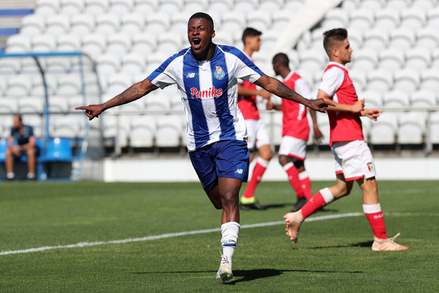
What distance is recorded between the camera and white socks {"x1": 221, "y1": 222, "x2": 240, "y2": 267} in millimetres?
4454

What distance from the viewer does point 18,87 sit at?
61.1 ft

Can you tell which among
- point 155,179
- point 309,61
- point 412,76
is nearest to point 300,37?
point 309,61

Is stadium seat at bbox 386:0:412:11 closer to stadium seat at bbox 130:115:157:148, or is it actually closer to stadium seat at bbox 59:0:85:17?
stadium seat at bbox 130:115:157:148

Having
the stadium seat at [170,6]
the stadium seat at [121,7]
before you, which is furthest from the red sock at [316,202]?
the stadium seat at [121,7]

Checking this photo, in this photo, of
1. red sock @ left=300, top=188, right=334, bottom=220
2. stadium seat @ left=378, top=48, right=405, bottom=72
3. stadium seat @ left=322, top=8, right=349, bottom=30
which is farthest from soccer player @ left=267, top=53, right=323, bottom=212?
stadium seat @ left=322, top=8, right=349, bottom=30

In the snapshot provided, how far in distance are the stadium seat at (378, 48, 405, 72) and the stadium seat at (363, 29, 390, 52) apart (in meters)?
0.68

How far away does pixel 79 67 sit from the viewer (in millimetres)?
17062

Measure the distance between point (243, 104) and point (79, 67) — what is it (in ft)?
27.6

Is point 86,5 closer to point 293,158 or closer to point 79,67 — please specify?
point 79,67

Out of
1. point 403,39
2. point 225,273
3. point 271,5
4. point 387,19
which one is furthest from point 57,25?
point 225,273

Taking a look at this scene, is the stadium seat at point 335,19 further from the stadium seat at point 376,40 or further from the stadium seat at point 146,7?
the stadium seat at point 146,7

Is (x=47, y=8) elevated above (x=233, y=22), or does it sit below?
above

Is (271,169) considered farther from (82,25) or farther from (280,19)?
(82,25)

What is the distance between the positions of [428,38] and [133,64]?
8449 millimetres
